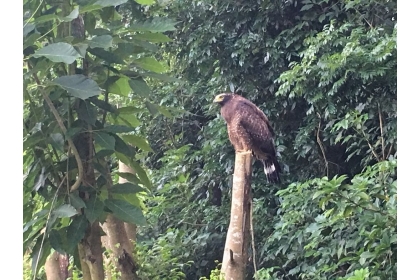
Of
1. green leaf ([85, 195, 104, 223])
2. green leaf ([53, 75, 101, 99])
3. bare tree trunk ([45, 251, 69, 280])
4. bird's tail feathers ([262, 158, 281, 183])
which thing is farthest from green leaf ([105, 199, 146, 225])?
bird's tail feathers ([262, 158, 281, 183])

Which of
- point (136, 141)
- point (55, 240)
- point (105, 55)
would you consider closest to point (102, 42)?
point (105, 55)

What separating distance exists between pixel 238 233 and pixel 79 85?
63cm

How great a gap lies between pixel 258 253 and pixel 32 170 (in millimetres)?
646

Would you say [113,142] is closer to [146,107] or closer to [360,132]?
[146,107]

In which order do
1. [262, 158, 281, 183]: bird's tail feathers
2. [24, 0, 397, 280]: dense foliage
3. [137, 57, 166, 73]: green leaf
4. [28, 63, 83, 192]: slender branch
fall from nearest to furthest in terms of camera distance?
[28, 63, 83, 192]: slender branch
[137, 57, 166, 73]: green leaf
[24, 0, 397, 280]: dense foliage
[262, 158, 281, 183]: bird's tail feathers

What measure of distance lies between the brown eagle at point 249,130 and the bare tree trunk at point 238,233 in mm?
107

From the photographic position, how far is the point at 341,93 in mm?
1507

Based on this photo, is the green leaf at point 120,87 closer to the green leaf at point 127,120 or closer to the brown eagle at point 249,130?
the green leaf at point 127,120

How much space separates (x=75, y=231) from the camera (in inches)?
41.8

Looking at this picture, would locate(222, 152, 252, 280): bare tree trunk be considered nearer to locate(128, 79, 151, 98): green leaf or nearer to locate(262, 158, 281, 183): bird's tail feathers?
locate(262, 158, 281, 183): bird's tail feathers

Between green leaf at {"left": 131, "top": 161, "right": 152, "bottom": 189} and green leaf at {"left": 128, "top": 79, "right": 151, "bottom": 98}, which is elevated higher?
green leaf at {"left": 128, "top": 79, "right": 151, "bottom": 98}

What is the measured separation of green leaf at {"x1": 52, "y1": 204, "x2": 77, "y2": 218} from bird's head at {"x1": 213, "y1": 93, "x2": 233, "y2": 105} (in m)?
0.67

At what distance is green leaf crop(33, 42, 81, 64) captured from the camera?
950 millimetres
